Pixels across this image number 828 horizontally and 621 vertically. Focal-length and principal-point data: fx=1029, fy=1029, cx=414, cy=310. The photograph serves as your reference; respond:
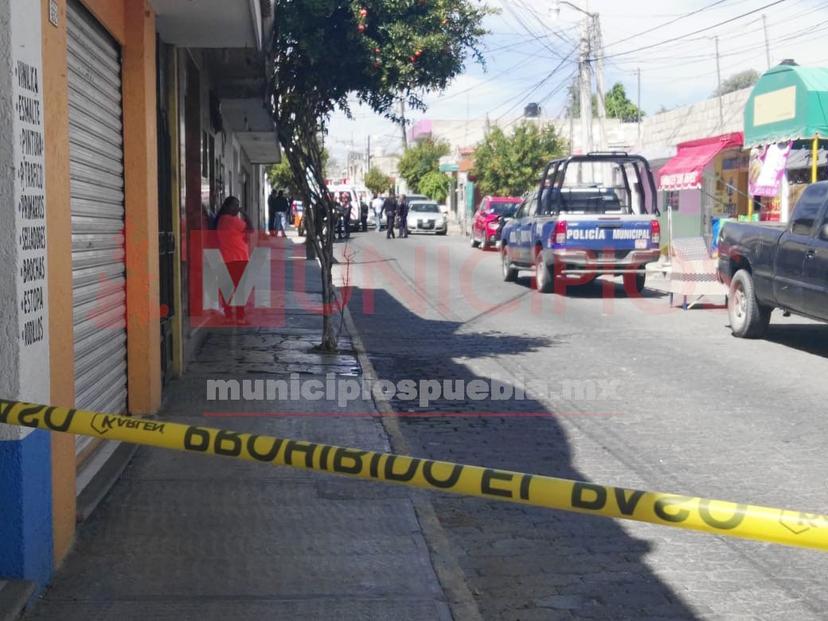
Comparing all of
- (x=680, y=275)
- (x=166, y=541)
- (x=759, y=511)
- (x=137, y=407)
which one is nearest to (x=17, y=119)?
(x=166, y=541)

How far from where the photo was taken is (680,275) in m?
17.1

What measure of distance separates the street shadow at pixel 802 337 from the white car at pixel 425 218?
31.6m

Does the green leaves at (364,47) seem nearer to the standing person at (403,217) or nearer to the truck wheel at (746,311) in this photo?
the truck wheel at (746,311)

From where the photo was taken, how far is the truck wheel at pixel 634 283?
19.5 meters

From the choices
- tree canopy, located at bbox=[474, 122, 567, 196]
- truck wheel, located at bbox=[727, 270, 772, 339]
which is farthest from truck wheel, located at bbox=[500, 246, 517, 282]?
tree canopy, located at bbox=[474, 122, 567, 196]

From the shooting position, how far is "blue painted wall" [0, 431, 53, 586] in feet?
13.7

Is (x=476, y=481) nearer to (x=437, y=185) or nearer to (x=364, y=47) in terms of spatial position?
(x=364, y=47)

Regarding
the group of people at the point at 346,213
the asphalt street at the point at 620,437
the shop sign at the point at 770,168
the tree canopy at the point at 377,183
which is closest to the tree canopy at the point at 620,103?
the tree canopy at the point at 377,183

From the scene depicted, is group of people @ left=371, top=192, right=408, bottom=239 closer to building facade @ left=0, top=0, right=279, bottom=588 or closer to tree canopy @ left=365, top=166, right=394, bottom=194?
building facade @ left=0, top=0, right=279, bottom=588

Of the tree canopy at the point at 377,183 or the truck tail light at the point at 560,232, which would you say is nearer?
the truck tail light at the point at 560,232

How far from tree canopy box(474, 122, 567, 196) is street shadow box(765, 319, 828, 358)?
35.0 m

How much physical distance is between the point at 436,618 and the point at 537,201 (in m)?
16.5

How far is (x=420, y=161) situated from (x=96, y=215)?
68.1 meters

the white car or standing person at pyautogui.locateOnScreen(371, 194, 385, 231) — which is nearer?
the white car
